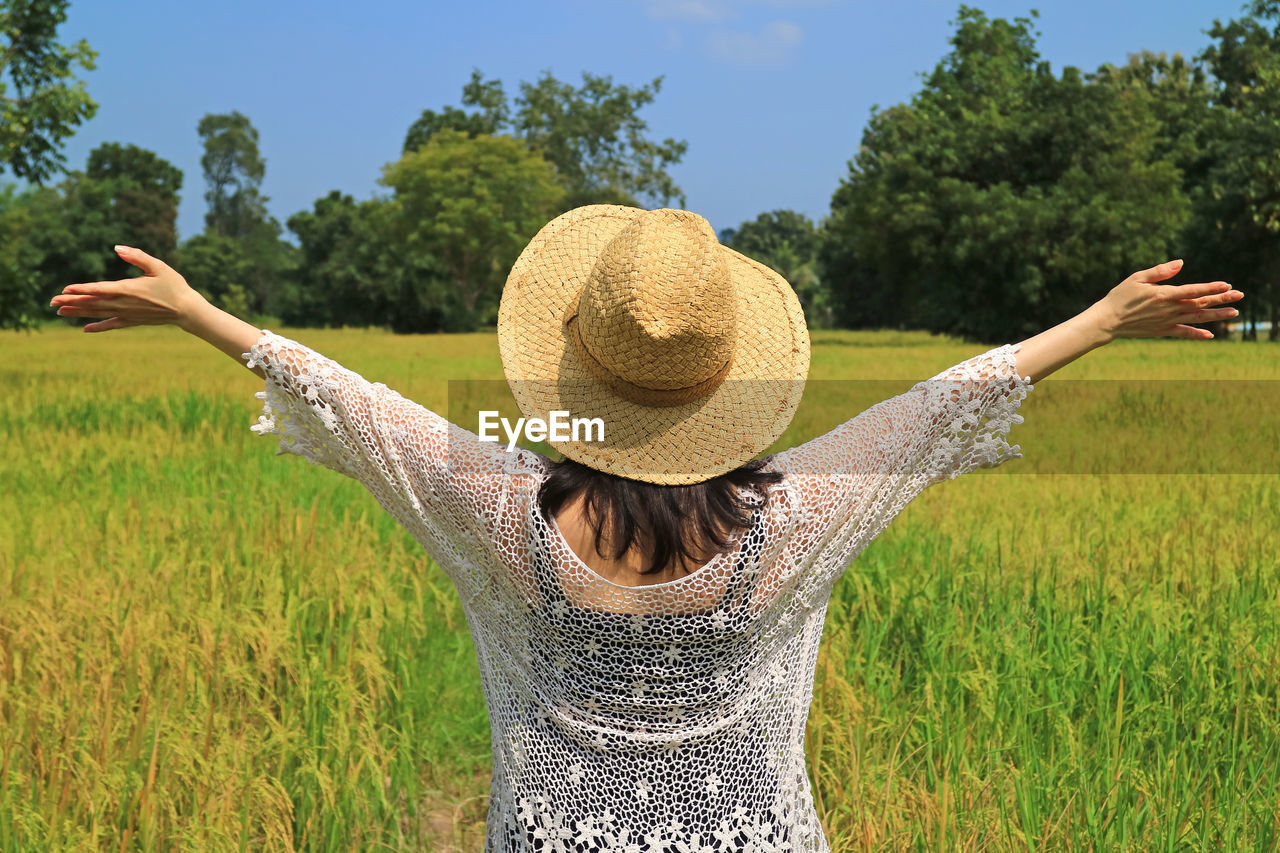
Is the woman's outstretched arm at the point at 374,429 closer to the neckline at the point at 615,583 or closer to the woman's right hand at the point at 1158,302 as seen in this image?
the neckline at the point at 615,583

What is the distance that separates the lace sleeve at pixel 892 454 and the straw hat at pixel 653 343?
0.10 m

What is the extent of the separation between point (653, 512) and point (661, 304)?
288 mm

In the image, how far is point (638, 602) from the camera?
1428 millimetres

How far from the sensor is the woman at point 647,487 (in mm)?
1399

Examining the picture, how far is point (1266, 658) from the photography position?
3314mm

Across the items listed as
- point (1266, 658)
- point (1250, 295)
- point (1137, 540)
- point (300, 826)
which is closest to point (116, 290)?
point (300, 826)

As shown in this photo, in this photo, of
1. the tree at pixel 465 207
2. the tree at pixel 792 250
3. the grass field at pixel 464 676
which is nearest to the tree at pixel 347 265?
the tree at pixel 465 207

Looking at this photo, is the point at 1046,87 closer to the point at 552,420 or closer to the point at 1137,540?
the point at 1137,540

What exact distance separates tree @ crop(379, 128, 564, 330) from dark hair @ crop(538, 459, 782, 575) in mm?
50913

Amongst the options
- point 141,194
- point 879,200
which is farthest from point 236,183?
point 879,200

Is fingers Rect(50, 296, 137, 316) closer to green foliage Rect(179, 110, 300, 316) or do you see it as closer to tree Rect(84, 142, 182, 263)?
tree Rect(84, 142, 182, 263)

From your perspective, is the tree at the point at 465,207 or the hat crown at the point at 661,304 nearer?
the hat crown at the point at 661,304

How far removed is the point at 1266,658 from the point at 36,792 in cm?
371

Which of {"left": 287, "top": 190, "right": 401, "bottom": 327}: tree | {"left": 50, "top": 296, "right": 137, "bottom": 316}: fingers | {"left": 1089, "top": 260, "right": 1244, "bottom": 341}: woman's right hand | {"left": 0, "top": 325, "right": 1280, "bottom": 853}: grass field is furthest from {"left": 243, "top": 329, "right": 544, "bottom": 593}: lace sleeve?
{"left": 287, "top": 190, "right": 401, "bottom": 327}: tree
